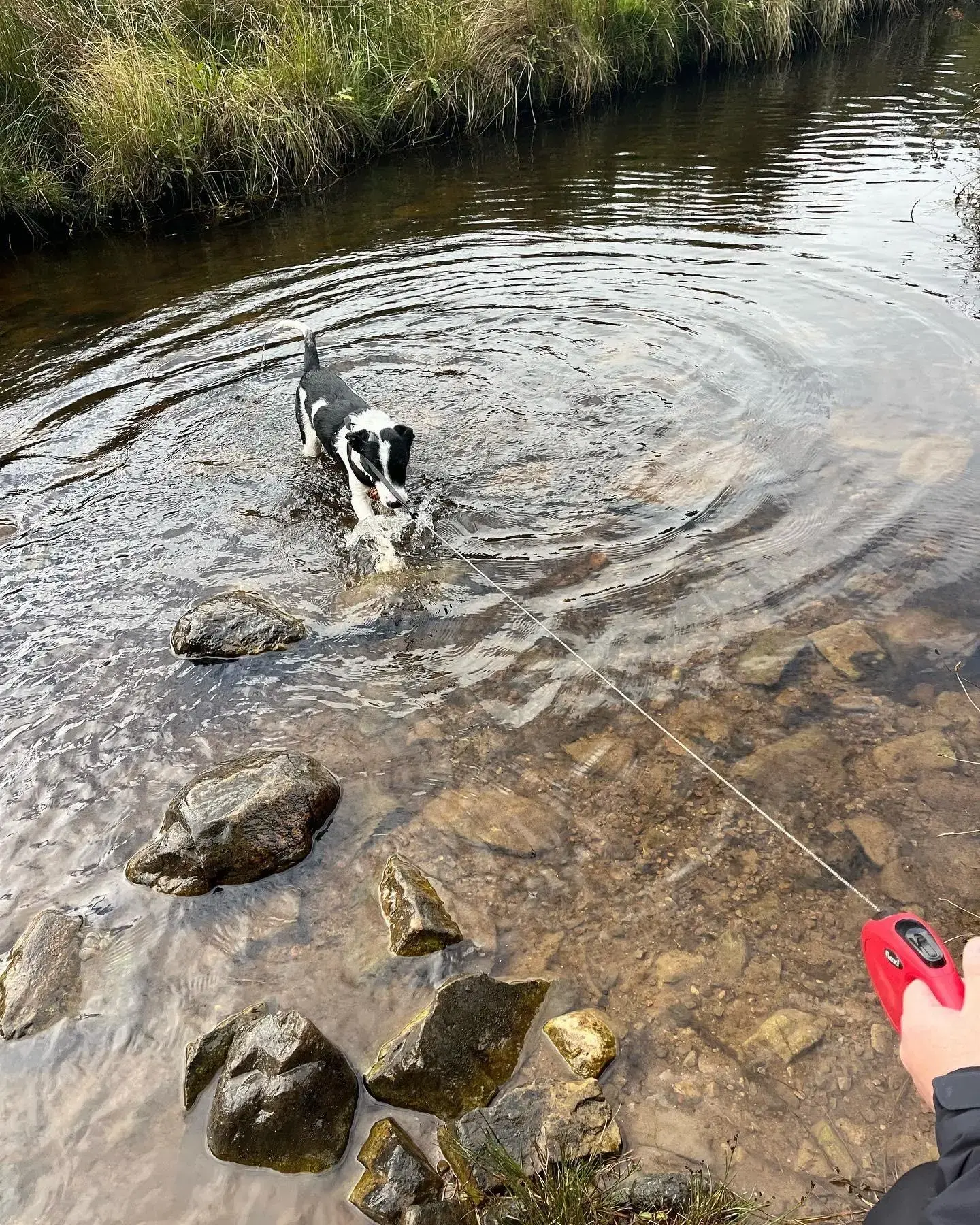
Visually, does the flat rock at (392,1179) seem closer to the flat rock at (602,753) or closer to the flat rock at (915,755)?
the flat rock at (602,753)

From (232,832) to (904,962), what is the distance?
2.25 m

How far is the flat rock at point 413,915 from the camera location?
2.68 meters

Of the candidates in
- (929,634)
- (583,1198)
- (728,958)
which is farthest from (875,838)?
(583,1198)

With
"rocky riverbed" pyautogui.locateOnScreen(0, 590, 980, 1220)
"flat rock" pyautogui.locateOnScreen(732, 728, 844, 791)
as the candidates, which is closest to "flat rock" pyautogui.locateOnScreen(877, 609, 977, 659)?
"rocky riverbed" pyautogui.locateOnScreen(0, 590, 980, 1220)

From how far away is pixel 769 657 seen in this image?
3.71 m

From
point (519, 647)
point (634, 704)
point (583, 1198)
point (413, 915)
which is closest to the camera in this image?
point (583, 1198)

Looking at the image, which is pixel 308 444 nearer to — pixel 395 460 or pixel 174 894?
pixel 395 460

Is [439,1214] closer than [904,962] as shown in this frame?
No

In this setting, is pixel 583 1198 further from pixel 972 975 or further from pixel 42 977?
pixel 42 977

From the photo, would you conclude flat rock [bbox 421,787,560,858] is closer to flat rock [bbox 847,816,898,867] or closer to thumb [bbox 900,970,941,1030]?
flat rock [bbox 847,816,898,867]

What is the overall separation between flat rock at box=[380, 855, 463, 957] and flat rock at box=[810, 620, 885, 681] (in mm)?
2050

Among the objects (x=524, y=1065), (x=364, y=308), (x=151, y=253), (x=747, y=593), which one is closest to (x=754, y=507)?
(x=747, y=593)

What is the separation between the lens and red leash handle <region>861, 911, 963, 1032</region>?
4.78 ft

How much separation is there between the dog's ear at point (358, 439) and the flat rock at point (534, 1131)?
342cm
